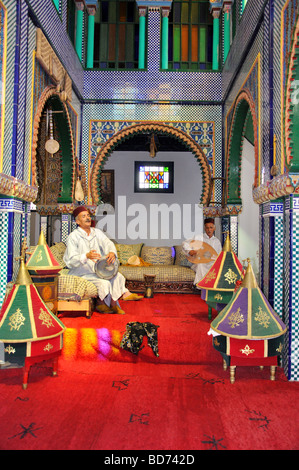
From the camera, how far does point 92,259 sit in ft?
18.5

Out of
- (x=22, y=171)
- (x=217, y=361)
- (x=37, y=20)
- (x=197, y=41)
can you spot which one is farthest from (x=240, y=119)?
(x=217, y=361)

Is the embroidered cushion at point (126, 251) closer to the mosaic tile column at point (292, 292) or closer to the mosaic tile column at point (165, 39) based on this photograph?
the mosaic tile column at point (165, 39)

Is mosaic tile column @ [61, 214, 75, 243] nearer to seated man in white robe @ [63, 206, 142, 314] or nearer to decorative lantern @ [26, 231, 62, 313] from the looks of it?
seated man in white robe @ [63, 206, 142, 314]

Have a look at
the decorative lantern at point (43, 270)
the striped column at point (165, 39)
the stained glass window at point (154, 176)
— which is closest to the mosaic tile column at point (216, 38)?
the striped column at point (165, 39)

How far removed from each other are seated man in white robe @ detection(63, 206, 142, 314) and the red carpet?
942mm

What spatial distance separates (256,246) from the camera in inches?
368

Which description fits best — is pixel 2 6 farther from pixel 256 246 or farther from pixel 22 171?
pixel 256 246

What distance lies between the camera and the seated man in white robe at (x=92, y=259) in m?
5.55

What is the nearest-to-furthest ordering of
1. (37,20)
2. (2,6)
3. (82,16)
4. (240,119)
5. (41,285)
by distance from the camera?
1. (2,6)
2. (41,285)
3. (37,20)
4. (240,119)
5. (82,16)

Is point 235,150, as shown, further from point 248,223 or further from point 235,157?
point 248,223

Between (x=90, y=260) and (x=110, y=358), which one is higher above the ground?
(x=90, y=260)

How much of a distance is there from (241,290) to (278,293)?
2.60 ft

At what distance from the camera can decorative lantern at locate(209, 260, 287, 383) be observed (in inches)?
135

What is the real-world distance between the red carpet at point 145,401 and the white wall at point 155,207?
6.15 meters
